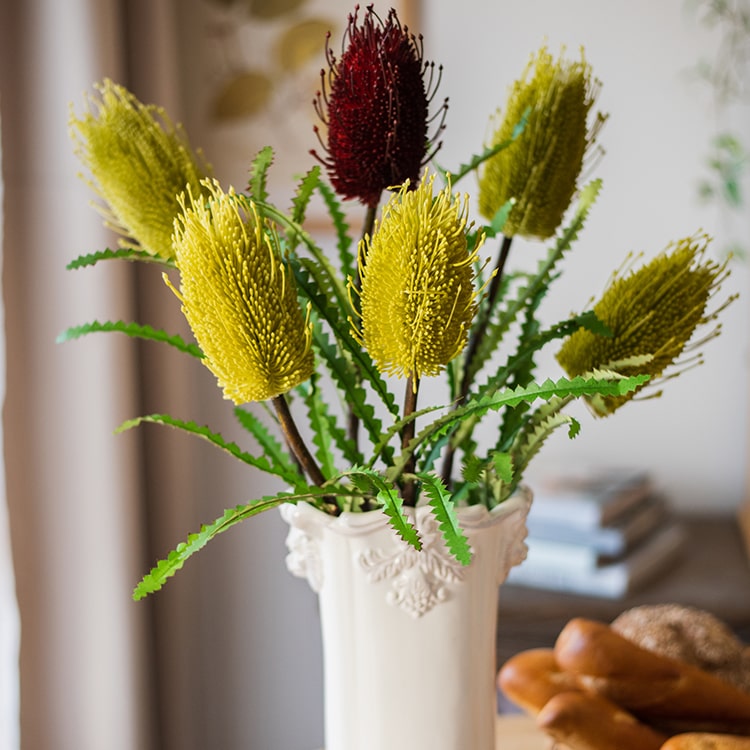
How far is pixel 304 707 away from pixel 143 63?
107 cm

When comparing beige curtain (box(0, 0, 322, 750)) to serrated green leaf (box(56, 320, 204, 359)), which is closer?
serrated green leaf (box(56, 320, 204, 359))

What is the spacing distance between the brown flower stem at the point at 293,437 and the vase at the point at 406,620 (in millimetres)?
27

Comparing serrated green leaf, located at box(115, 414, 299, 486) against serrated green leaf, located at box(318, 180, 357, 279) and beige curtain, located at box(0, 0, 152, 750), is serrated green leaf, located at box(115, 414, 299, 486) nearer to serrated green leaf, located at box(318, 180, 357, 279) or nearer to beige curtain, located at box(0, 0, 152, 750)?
serrated green leaf, located at box(318, 180, 357, 279)

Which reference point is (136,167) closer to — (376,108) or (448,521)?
(376,108)

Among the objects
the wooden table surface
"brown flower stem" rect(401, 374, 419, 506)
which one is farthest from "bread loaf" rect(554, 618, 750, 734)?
"brown flower stem" rect(401, 374, 419, 506)

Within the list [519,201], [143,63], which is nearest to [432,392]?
[143,63]

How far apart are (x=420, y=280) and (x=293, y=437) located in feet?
0.45

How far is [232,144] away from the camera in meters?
1.52

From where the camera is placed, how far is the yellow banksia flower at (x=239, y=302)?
1.35 ft

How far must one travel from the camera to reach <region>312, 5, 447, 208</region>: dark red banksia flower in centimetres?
46

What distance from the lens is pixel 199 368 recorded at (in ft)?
5.03

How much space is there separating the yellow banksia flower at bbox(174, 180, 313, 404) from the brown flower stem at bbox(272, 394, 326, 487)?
45 millimetres

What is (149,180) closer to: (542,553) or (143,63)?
(143,63)

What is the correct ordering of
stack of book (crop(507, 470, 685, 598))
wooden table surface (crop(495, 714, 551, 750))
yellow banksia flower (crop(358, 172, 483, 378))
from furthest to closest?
stack of book (crop(507, 470, 685, 598)) → wooden table surface (crop(495, 714, 551, 750)) → yellow banksia flower (crop(358, 172, 483, 378))
